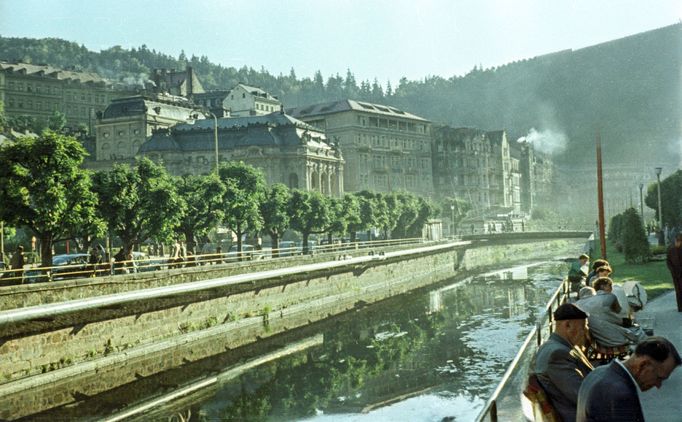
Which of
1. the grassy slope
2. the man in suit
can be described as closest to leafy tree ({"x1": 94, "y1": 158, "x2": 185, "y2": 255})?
the grassy slope

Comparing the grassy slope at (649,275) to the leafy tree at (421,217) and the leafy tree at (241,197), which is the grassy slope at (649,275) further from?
the leafy tree at (421,217)

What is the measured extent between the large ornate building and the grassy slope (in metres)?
62.2

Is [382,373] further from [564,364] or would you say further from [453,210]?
[453,210]

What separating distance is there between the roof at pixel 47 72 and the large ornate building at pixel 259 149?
126 ft

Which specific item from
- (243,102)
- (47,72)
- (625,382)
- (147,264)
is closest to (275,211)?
(147,264)

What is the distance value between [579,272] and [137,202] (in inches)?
1010

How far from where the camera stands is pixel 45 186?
33562 millimetres

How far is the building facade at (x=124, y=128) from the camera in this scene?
114750 millimetres

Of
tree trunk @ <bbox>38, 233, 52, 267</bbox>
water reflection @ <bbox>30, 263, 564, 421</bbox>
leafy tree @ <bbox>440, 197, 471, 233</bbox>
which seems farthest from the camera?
leafy tree @ <bbox>440, 197, 471, 233</bbox>

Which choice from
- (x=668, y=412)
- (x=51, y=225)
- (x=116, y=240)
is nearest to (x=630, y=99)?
(x=668, y=412)

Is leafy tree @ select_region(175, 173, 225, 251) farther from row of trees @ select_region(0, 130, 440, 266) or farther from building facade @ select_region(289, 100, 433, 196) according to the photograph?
building facade @ select_region(289, 100, 433, 196)

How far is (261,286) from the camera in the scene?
141 ft

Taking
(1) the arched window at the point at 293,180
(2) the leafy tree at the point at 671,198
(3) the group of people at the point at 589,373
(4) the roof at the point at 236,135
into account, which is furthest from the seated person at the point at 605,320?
(4) the roof at the point at 236,135

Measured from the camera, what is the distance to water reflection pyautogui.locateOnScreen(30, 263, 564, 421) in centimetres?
2427
